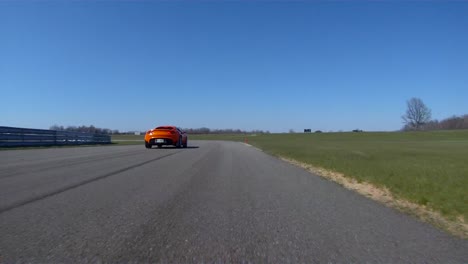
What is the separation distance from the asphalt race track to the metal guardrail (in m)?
21.9

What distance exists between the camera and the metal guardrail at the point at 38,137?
92.4ft

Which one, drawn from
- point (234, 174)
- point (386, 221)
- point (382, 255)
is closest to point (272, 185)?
point (234, 174)

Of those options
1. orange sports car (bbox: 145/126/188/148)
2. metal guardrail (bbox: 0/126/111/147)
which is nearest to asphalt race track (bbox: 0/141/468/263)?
orange sports car (bbox: 145/126/188/148)

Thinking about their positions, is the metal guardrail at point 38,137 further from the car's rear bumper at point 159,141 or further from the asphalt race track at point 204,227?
the asphalt race track at point 204,227

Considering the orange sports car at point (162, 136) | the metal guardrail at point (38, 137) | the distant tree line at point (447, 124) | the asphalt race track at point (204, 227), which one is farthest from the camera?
the distant tree line at point (447, 124)

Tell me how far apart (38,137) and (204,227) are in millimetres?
31561

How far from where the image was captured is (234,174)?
1180 cm

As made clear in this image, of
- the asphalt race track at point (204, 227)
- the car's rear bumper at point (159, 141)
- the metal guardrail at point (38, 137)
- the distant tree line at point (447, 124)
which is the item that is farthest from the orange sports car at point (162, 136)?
the distant tree line at point (447, 124)

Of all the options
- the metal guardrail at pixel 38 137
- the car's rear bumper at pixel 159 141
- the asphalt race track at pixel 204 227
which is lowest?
the asphalt race track at pixel 204 227

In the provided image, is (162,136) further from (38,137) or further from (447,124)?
(447,124)

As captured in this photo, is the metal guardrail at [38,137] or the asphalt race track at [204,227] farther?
the metal guardrail at [38,137]

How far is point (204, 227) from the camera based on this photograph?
529 centimetres

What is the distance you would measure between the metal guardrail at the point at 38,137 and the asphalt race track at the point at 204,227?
21942mm

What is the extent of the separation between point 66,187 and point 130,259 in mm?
5130
